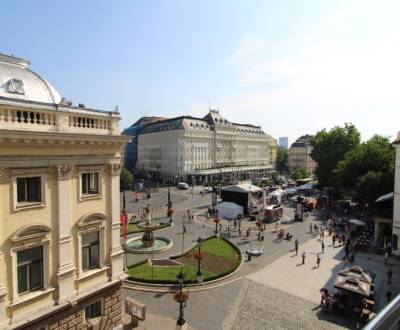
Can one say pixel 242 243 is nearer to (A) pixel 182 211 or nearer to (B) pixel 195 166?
(A) pixel 182 211

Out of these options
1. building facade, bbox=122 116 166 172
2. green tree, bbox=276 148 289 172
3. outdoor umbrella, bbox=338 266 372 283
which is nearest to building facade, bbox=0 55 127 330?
outdoor umbrella, bbox=338 266 372 283

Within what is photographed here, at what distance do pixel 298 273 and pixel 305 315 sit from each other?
671 centimetres

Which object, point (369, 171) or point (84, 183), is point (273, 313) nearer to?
point (84, 183)

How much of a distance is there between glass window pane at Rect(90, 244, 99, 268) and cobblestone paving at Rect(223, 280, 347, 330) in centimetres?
799

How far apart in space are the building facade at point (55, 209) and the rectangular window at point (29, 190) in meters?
0.03

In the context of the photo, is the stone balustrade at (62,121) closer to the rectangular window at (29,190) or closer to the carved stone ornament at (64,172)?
the carved stone ornament at (64,172)

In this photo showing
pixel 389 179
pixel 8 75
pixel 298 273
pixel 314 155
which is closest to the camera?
pixel 8 75

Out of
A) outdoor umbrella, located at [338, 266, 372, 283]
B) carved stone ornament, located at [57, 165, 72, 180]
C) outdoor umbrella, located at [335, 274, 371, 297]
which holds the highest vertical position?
carved stone ornament, located at [57, 165, 72, 180]

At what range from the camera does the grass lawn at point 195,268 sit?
22.8 meters

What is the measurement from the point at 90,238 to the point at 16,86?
23.2ft

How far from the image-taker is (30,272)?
38.7ft

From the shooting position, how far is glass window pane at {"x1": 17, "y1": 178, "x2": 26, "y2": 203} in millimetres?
11305

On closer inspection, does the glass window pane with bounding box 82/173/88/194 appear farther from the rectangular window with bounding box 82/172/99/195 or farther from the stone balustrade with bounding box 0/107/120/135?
the stone balustrade with bounding box 0/107/120/135

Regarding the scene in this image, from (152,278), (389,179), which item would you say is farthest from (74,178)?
(389,179)
